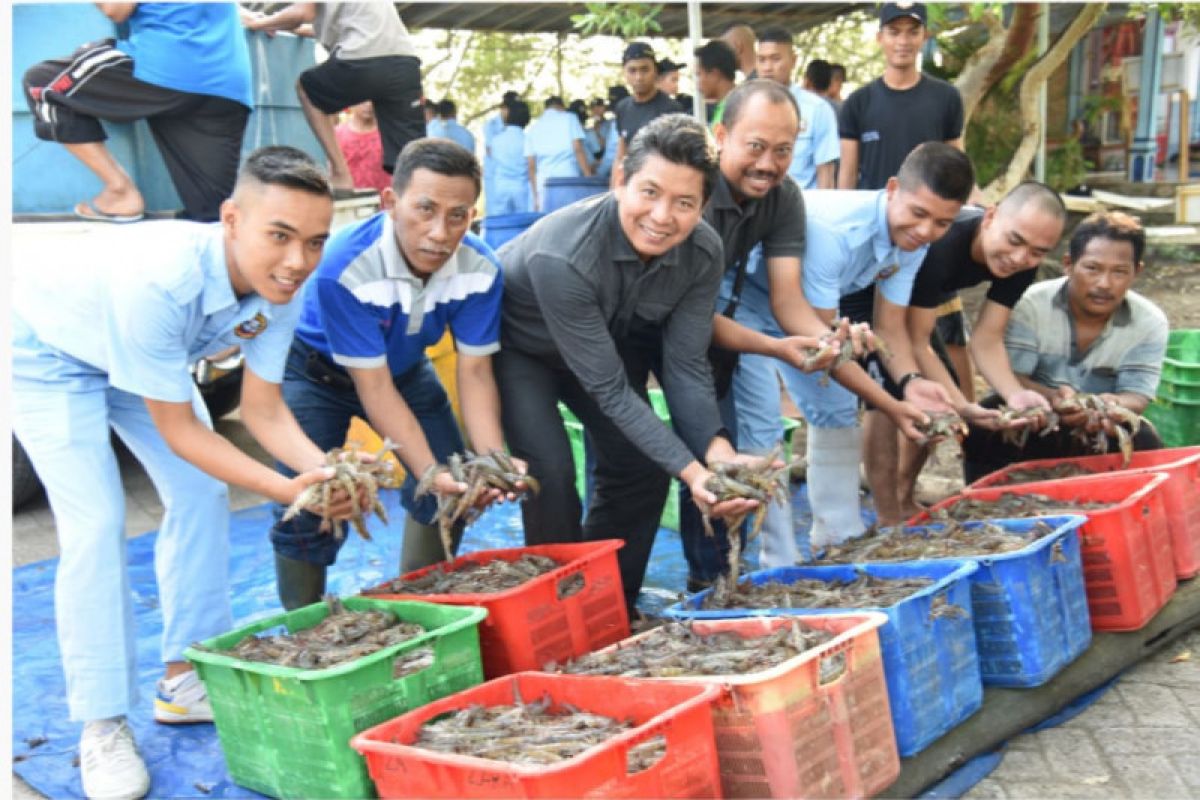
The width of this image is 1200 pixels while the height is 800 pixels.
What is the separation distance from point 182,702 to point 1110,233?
162 inches

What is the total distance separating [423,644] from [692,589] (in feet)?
6.46

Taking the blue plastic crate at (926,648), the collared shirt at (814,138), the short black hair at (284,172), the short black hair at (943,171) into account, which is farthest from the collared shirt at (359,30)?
the blue plastic crate at (926,648)

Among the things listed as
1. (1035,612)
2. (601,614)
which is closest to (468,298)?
(601,614)

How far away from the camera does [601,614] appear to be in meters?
3.88

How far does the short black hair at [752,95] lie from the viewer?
13.8ft

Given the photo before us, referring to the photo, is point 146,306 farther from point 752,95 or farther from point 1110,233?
point 1110,233

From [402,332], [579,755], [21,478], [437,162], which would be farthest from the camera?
[21,478]

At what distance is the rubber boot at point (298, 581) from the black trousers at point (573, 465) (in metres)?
0.77

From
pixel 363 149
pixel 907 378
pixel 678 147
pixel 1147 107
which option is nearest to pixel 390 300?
pixel 678 147

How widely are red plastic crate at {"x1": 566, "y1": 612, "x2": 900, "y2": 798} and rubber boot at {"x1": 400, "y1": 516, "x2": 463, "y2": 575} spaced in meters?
1.91

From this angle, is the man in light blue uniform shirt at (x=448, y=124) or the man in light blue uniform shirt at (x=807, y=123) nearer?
the man in light blue uniform shirt at (x=807, y=123)

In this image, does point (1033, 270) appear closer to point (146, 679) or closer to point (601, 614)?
point (601, 614)

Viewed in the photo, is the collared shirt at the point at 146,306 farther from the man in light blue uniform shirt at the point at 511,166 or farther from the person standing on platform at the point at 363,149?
the man in light blue uniform shirt at the point at 511,166

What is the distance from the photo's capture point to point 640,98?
9109 millimetres
